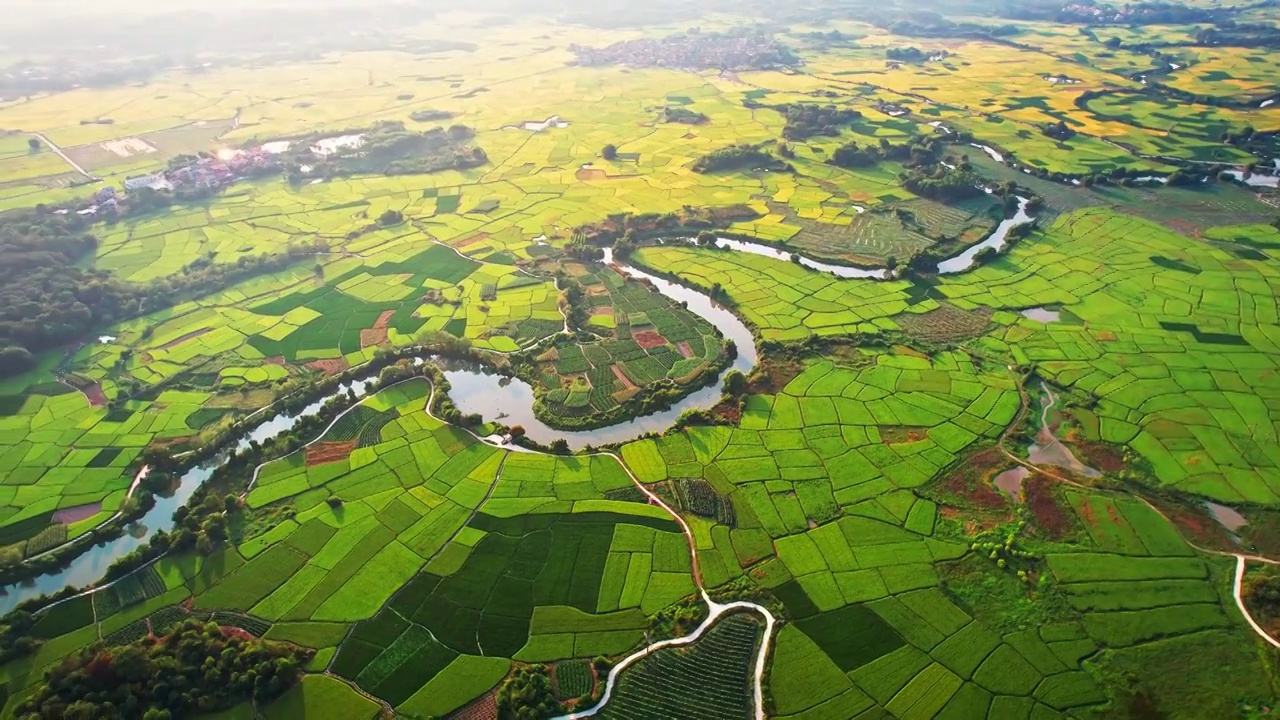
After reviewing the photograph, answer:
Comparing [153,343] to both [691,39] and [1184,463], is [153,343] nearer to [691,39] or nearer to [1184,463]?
[1184,463]

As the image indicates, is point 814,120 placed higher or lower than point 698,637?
higher

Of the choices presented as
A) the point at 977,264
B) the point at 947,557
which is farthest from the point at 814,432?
the point at 977,264

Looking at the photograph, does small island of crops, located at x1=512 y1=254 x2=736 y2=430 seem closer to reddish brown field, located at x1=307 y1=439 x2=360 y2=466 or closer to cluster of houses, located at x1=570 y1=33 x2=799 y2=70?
reddish brown field, located at x1=307 y1=439 x2=360 y2=466

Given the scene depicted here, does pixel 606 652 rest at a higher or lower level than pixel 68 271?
lower

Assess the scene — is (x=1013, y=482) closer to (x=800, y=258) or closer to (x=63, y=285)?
(x=800, y=258)

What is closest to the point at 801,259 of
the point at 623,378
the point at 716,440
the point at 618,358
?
the point at 618,358

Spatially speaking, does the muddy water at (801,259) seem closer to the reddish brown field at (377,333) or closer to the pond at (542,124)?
the reddish brown field at (377,333)
